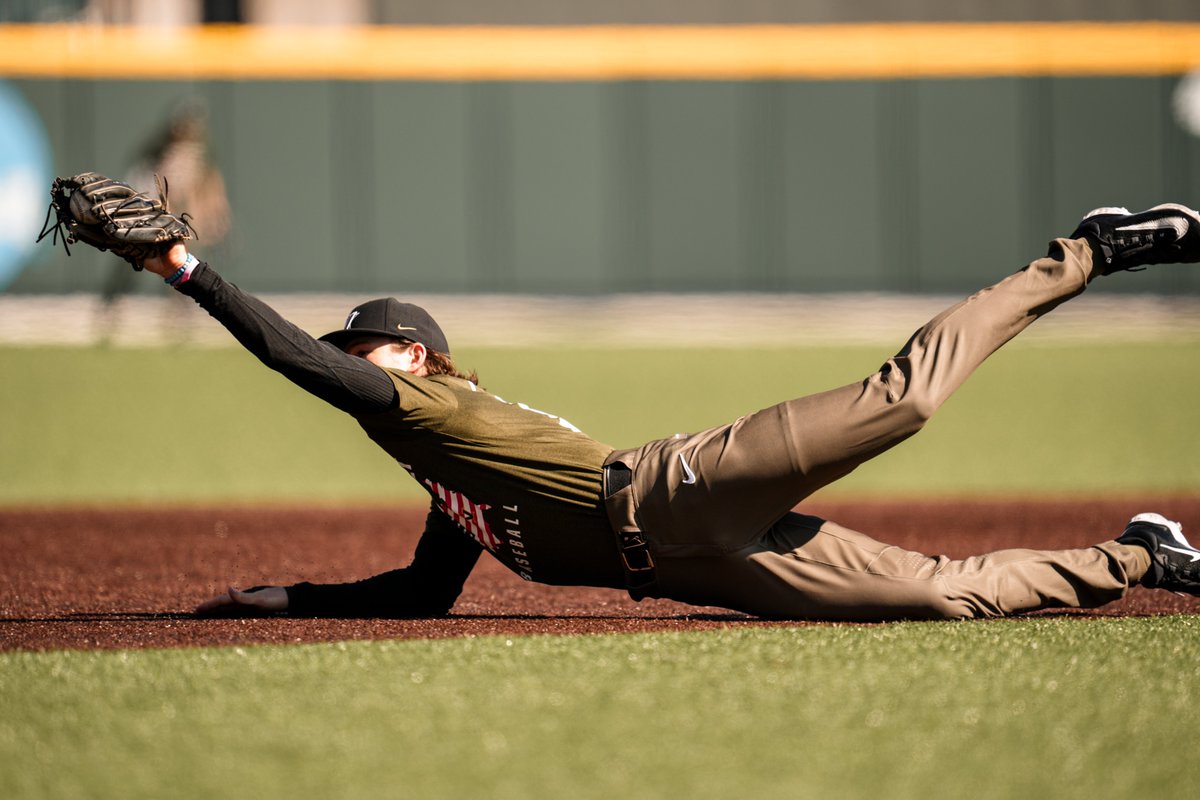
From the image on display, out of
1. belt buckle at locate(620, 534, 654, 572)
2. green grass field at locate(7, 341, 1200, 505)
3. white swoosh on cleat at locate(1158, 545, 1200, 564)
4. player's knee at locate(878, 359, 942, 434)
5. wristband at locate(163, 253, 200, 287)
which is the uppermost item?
wristband at locate(163, 253, 200, 287)

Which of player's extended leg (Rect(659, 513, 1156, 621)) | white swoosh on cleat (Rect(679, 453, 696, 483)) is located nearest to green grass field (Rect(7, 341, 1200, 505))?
player's extended leg (Rect(659, 513, 1156, 621))

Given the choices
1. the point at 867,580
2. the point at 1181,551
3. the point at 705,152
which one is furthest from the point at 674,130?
the point at 867,580

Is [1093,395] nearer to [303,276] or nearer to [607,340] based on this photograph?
[607,340]

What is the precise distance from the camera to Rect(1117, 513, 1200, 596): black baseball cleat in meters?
4.20

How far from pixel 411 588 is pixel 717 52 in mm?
13701

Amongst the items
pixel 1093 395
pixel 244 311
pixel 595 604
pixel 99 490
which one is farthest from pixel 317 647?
pixel 1093 395

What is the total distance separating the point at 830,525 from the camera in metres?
4.19

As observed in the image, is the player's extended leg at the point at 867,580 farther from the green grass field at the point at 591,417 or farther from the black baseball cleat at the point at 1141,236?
the green grass field at the point at 591,417

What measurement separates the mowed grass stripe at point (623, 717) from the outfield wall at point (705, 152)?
43.7 ft

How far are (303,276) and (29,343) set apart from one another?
300cm

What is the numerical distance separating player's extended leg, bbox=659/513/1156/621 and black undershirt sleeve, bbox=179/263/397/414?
96 cm

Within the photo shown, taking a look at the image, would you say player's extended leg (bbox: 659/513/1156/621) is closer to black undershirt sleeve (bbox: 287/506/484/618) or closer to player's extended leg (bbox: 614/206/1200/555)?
player's extended leg (bbox: 614/206/1200/555)

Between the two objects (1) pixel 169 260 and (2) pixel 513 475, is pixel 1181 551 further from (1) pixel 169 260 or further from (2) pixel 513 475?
(1) pixel 169 260

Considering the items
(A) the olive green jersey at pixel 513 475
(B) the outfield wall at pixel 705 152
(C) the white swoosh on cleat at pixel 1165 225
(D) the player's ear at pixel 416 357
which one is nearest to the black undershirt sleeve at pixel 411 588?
(A) the olive green jersey at pixel 513 475
